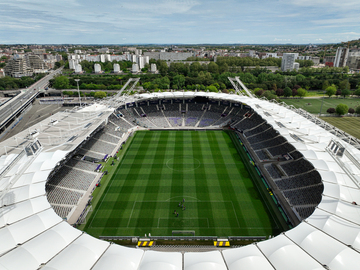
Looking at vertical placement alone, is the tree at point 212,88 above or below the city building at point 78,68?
below

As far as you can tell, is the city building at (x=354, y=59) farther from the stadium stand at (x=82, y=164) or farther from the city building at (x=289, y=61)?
the stadium stand at (x=82, y=164)

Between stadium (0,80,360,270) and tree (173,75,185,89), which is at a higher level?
tree (173,75,185,89)

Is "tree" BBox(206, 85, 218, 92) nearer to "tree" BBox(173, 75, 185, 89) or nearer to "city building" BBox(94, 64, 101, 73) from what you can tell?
"tree" BBox(173, 75, 185, 89)

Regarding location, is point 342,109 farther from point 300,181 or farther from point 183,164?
point 183,164

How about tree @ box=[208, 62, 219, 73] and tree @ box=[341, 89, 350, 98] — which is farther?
tree @ box=[208, 62, 219, 73]

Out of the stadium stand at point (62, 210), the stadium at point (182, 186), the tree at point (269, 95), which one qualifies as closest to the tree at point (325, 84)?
the tree at point (269, 95)

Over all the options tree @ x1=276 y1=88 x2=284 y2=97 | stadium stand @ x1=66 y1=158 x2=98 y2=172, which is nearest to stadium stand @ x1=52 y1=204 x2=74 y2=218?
stadium stand @ x1=66 y1=158 x2=98 y2=172
